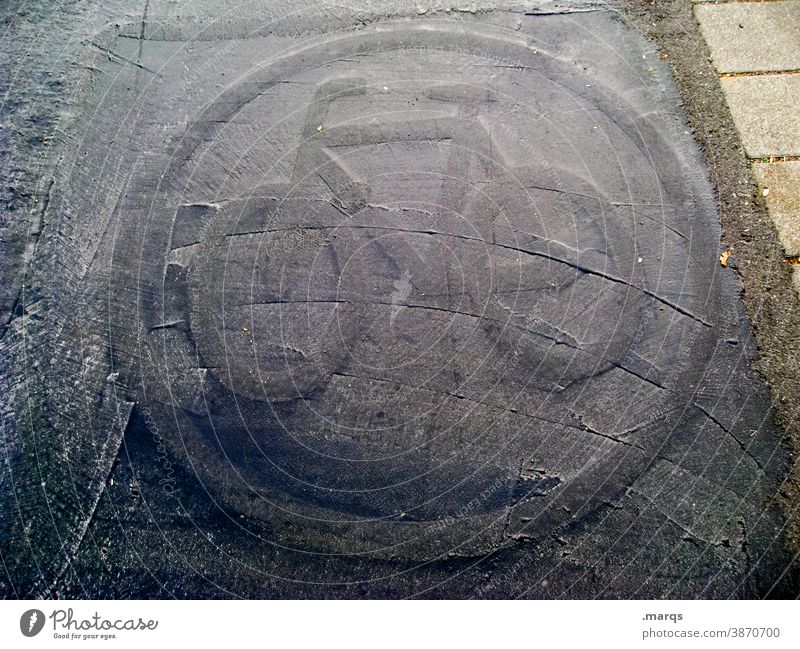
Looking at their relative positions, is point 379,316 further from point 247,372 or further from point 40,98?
point 40,98

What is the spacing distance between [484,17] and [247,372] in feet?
13.7

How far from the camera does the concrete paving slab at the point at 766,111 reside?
5.23 metres

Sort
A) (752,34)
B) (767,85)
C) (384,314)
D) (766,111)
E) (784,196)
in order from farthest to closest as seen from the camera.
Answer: (752,34) → (767,85) → (766,111) → (784,196) → (384,314)

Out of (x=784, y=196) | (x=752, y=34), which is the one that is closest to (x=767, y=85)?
(x=752, y=34)

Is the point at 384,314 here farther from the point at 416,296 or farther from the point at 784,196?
the point at 784,196

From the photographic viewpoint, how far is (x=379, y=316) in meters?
4.71

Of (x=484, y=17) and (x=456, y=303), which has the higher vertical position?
(x=484, y=17)

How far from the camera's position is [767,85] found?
548 cm

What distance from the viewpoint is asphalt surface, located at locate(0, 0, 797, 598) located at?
418 cm

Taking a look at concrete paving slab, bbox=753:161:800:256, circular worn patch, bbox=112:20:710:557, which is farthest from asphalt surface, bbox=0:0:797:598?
concrete paving slab, bbox=753:161:800:256

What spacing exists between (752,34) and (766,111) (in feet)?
3.11

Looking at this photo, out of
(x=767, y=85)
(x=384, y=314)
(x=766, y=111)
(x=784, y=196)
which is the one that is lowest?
(x=384, y=314)

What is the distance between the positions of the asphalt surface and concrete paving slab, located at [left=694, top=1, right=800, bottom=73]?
0.86 feet
